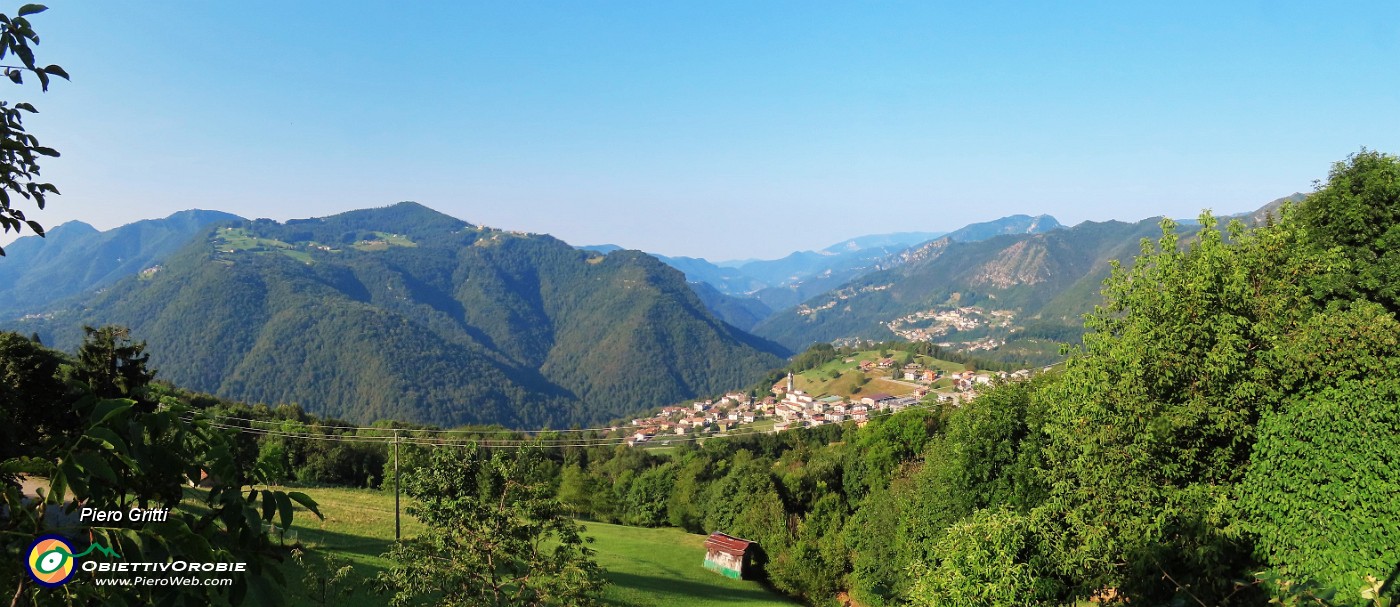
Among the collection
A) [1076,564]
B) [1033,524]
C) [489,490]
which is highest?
[489,490]

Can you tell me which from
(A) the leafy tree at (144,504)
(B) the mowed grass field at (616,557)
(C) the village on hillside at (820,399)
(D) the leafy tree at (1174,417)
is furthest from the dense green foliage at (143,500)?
(C) the village on hillside at (820,399)

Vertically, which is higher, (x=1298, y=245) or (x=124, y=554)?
(x=1298, y=245)

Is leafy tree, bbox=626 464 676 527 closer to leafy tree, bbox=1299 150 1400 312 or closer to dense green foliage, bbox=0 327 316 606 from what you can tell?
leafy tree, bbox=1299 150 1400 312

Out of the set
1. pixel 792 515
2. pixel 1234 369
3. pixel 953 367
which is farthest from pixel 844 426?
pixel 1234 369

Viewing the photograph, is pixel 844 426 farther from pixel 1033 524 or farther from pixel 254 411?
pixel 1033 524

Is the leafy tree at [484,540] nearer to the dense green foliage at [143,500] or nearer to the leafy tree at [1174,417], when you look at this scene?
the dense green foliage at [143,500]
